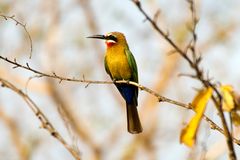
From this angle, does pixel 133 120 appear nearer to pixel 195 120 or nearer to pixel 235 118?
pixel 235 118

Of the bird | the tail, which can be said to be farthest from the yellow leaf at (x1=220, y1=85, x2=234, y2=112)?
the bird

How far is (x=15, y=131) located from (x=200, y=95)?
35.6 feet

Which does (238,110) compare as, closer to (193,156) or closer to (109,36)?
(193,156)

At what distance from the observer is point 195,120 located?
6.19 ft

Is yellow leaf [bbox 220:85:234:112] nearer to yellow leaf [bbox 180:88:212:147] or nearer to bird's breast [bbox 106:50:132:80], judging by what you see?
yellow leaf [bbox 180:88:212:147]

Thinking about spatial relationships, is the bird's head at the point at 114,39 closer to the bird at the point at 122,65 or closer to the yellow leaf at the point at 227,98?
the bird at the point at 122,65

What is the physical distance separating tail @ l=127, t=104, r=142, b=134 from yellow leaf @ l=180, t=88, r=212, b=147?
2.30 meters

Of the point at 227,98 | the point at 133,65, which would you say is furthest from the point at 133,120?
the point at 227,98

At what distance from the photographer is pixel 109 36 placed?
525 centimetres

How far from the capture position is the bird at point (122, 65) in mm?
4879

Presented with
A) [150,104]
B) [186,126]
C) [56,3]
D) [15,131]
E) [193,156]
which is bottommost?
[186,126]

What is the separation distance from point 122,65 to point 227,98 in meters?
3.17

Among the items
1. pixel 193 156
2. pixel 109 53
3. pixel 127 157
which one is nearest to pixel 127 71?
pixel 109 53

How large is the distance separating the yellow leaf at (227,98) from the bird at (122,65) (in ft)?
8.87
